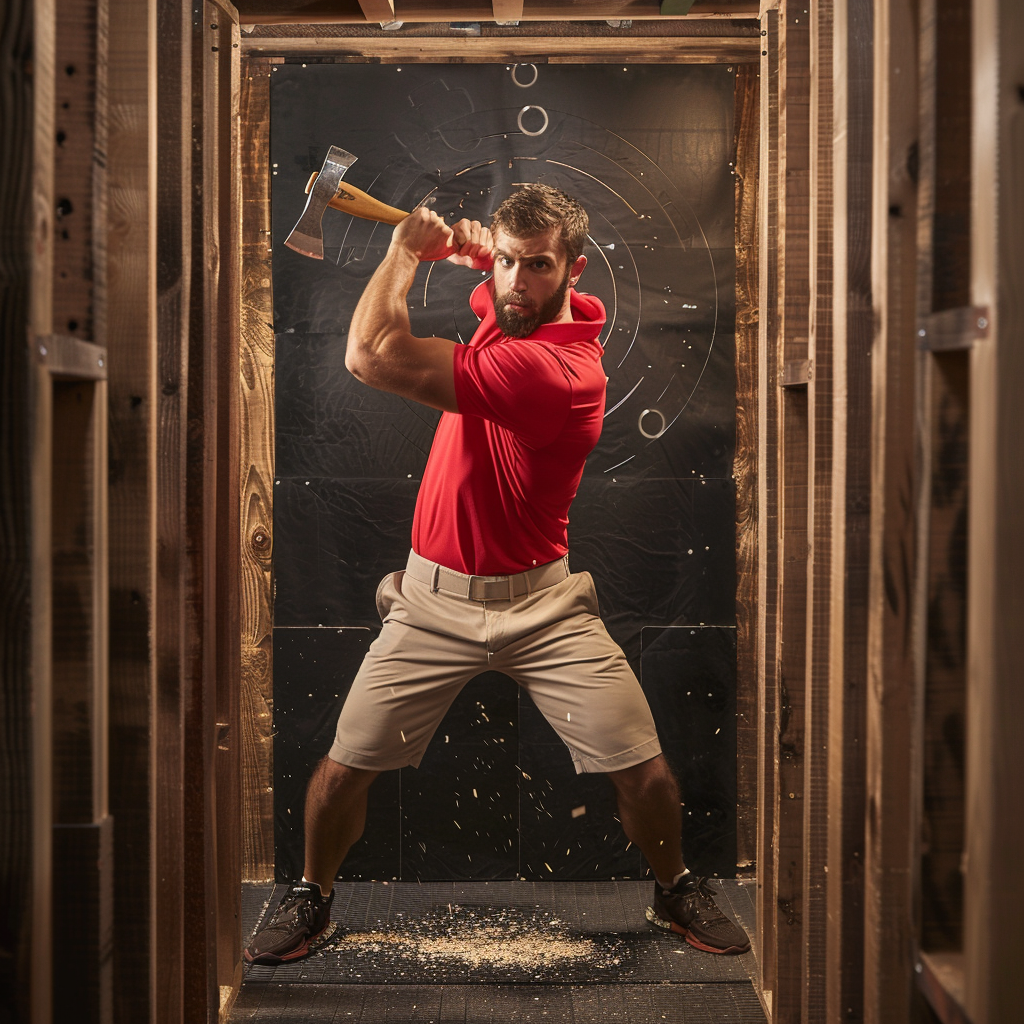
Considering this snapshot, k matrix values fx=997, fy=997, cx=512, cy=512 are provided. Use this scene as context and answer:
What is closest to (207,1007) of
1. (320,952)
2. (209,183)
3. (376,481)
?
(320,952)

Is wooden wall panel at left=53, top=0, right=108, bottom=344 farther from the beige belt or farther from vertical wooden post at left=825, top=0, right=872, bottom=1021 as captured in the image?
the beige belt

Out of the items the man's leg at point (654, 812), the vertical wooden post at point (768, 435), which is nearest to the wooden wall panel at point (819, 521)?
the vertical wooden post at point (768, 435)

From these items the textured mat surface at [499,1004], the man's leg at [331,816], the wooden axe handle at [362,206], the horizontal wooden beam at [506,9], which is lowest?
the textured mat surface at [499,1004]

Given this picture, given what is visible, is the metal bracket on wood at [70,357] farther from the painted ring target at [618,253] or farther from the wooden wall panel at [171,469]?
the painted ring target at [618,253]

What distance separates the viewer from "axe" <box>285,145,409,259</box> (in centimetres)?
255

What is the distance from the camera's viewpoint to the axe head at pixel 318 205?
2566mm

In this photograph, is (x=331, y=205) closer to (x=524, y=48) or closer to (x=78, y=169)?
(x=524, y=48)

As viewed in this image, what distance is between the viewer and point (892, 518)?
1.46 m

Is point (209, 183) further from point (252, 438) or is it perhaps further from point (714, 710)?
point (714, 710)

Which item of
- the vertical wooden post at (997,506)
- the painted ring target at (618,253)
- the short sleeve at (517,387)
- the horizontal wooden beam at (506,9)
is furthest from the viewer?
the painted ring target at (618,253)

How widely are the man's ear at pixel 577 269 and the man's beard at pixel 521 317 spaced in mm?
79

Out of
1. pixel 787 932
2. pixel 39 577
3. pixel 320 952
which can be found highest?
pixel 39 577

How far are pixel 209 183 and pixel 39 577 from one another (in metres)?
1.15

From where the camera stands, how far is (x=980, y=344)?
114 centimetres
